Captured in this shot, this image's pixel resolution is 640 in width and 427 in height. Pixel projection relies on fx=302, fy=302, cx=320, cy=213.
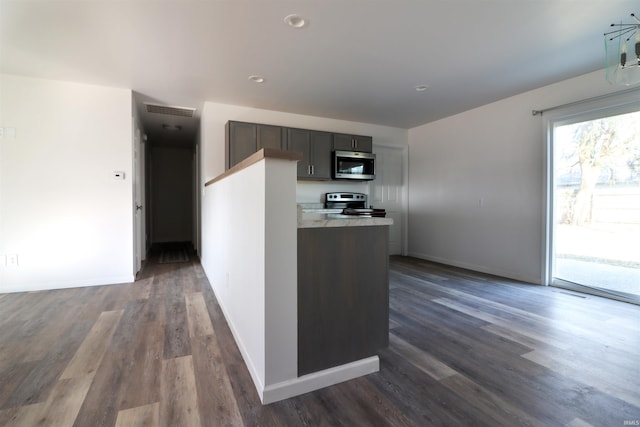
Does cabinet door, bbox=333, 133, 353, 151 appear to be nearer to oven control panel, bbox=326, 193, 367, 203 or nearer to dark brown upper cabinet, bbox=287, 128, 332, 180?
dark brown upper cabinet, bbox=287, 128, 332, 180

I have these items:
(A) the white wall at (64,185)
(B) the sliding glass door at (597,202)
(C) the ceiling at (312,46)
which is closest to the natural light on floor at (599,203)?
(B) the sliding glass door at (597,202)

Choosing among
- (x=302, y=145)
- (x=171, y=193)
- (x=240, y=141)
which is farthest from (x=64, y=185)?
(x=171, y=193)

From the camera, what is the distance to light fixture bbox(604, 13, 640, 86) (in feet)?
6.82

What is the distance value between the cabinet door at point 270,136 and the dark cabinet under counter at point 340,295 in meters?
2.78

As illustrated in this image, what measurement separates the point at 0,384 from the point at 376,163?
4964 mm

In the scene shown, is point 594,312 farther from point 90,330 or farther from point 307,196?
point 90,330

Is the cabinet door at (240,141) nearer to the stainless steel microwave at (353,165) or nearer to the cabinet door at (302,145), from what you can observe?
the cabinet door at (302,145)

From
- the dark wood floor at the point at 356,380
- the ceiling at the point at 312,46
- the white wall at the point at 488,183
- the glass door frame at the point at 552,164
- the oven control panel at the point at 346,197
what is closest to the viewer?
the dark wood floor at the point at 356,380

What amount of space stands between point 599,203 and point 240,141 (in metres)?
4.13

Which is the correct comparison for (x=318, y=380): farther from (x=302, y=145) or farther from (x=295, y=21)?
(x=302, y=145)

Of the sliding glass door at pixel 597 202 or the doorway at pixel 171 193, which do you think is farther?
the doorway at pixel 171 193

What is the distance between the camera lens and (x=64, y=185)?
3.38 m

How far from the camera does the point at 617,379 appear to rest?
64.9 inches

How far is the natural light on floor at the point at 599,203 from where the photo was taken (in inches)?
114
